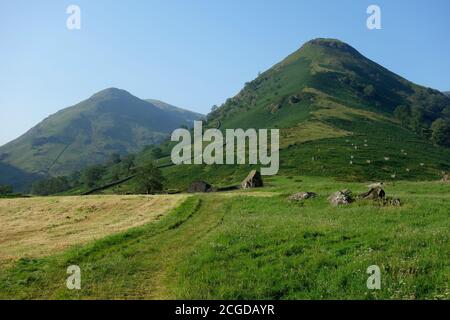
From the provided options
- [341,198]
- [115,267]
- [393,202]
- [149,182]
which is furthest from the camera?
[149,182]

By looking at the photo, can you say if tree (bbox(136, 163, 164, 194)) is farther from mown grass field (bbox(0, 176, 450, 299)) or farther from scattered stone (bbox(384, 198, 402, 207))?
scattered stone (bbox(384, 198, 402, 207))

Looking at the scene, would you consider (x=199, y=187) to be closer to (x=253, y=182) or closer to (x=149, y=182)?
(x=253, y=182)

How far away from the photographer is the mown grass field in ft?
47.4

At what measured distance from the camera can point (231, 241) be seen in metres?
21.6

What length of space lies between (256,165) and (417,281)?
359 ft

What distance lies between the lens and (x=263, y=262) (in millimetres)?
17625

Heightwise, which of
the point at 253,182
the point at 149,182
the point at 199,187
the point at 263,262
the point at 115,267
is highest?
the point at 253,182

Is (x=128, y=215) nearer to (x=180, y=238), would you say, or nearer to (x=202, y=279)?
(x=180, y=238)

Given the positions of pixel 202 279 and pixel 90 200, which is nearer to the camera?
pixel 202 279

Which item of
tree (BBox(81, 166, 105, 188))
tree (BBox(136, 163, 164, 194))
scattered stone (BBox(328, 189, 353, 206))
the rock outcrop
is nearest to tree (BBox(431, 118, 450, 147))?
tree (BBox(136, 163, 164, 194))

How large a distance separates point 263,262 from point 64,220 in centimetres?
2719

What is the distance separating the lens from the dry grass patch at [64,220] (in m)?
26.3

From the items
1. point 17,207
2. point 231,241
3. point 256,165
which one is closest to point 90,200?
point 17,207

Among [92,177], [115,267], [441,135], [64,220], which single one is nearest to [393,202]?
[115,267]
